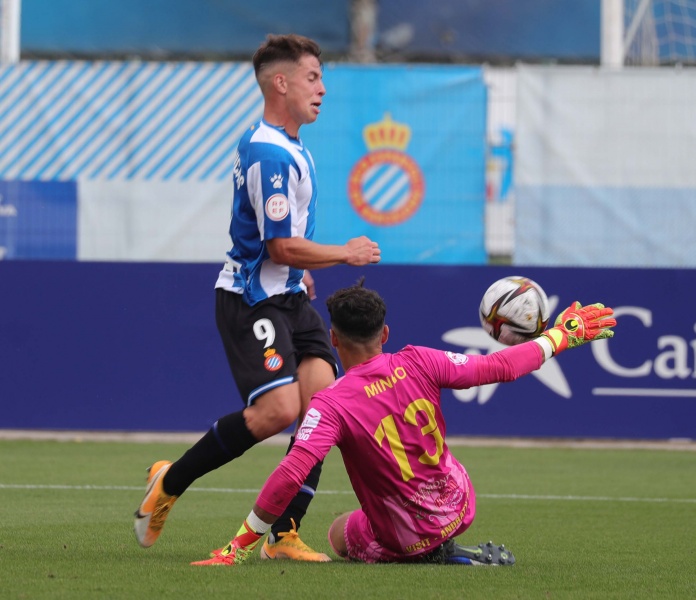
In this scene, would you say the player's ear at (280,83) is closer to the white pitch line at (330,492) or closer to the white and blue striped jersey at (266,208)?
the white and blue striped jersey at (266,208)

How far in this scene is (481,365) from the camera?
528 centimetres

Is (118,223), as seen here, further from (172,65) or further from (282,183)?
(282,183)

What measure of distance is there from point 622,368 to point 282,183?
23.0 ft

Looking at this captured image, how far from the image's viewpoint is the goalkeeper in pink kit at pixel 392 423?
5.27 metres

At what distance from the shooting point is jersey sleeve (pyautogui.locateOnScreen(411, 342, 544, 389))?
525cm

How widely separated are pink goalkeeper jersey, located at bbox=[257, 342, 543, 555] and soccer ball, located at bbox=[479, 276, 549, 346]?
27cm

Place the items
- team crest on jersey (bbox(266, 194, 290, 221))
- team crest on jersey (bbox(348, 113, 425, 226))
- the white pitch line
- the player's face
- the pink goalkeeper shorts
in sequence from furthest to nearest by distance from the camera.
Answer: team crest on jersey (bbox(348, 113, 425, 226)) < the white pitch line < the player's face < team crest on jersey (bbox(266, 194, 290, 221)) < the pink goalkeeper shorts

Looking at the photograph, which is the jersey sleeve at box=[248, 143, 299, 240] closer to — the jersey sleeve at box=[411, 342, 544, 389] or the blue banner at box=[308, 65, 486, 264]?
the jersey sleeve at box=[411, 342, 544, 389]

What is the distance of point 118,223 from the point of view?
13898mm

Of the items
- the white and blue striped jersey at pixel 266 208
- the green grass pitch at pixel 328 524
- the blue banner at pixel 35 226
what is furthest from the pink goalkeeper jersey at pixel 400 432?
the blue banner at pixel 35 226

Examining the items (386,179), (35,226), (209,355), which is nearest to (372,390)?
(209,355)

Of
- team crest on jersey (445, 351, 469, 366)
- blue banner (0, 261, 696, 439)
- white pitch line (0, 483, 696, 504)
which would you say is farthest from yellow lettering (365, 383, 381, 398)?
blue banner (0, 261, 696, 439)

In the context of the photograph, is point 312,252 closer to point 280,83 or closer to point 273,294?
point 273,294

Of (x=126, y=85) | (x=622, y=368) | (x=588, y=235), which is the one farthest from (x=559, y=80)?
(x=126, y=85)
